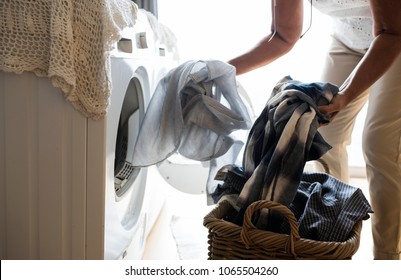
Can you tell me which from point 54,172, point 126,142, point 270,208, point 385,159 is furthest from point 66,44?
point 385,159

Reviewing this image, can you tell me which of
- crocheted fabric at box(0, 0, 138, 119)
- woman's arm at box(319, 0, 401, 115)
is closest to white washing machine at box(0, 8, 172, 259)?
crocheted fabric at box(0, 0, 138, 119)

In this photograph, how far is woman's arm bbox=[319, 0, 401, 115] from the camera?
0.99m

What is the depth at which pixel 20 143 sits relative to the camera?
2.92 feet

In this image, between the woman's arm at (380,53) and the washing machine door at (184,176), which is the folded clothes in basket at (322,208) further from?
the washing machine door at (184,176)

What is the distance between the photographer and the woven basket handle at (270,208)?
0.80 meters

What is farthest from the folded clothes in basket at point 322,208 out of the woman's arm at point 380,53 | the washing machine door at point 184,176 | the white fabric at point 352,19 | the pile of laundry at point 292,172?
the white fabric at point 352,19

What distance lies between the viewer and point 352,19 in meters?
1.30

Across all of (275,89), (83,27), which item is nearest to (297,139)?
(275,89)

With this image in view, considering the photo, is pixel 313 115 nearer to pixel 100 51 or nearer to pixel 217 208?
pixel 217 208

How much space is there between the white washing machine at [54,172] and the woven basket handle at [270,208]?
1.00 feet

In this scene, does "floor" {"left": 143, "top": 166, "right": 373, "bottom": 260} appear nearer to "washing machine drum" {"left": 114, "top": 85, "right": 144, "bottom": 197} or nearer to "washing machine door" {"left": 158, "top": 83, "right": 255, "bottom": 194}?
"washing machine door" {"left": 158, "top": 83, "right": 255, "bottom": 194}

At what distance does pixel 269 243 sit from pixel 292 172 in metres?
0.16

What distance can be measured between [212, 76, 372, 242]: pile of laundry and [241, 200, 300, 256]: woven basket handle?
0.06 metres

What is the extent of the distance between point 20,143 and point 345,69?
1017 mm
